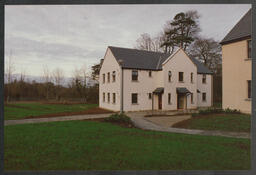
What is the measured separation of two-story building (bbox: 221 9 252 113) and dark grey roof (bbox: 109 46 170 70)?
297 inches

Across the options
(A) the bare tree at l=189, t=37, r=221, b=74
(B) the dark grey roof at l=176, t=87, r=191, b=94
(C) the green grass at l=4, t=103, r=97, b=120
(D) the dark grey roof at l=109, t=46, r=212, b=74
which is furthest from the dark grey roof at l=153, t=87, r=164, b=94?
(A) the bare tree at l=189, t=37, r=221, b=74

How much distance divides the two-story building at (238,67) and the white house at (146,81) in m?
5.83

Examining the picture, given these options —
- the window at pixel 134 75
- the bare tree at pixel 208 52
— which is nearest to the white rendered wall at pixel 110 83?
the window at pixel 134 75

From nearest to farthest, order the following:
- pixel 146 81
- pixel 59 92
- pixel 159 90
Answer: pixel 159 90 < pixel 146 81 < pixel 59 92

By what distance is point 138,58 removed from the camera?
60.7ft

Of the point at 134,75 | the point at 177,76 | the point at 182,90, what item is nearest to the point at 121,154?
the point at 134,75

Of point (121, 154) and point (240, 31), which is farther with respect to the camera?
point (240, 31)

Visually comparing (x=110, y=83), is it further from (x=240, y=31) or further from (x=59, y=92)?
(x=240, y=31)

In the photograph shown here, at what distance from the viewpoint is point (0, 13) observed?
161 inches

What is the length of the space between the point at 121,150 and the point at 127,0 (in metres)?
4.88

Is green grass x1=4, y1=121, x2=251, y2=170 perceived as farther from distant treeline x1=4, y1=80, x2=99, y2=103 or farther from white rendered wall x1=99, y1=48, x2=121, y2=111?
distant treeline x1=4, y1=80, x2=99, y2=103

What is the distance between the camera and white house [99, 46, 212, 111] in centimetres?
1670

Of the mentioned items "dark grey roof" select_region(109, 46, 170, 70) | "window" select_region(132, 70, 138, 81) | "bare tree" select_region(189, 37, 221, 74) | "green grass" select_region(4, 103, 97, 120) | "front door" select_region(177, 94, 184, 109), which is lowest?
"green grass" select_region(4, 103, 97, 120)

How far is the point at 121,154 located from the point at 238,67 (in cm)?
1312
